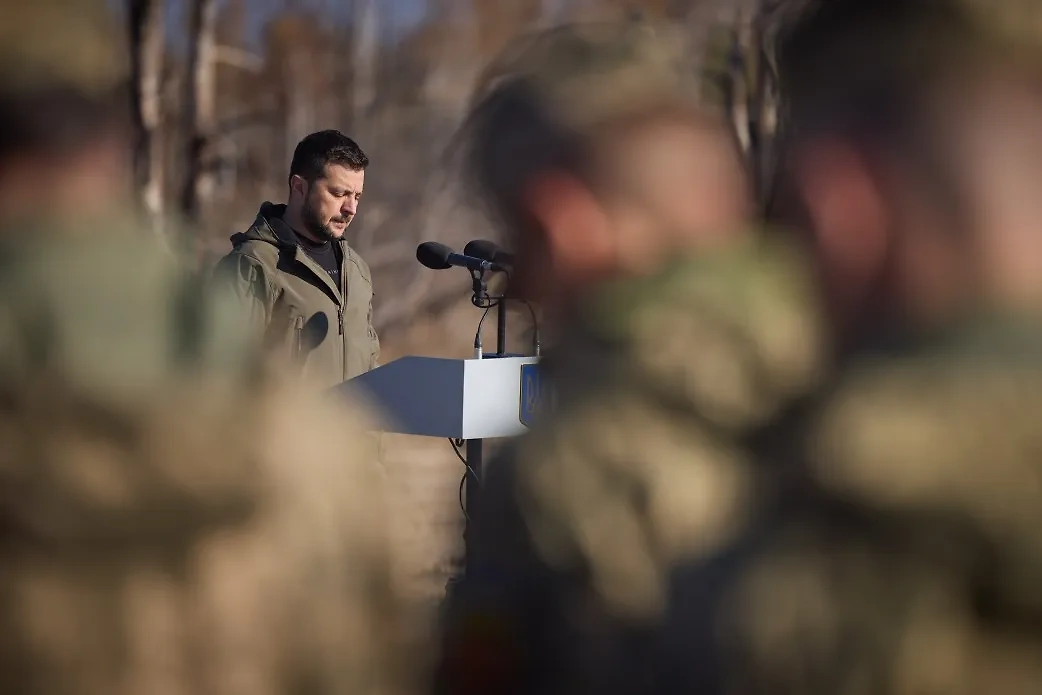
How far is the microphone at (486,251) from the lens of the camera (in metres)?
1.55

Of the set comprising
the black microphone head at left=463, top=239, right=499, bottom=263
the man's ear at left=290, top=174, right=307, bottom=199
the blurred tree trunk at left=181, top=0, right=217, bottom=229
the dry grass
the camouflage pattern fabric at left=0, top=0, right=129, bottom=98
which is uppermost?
the blurred tree trunk at left=181, top=0, right=217, bottom=229

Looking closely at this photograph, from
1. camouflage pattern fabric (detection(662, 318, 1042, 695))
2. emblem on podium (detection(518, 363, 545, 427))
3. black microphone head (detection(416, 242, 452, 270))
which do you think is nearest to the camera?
camouflage pattern fabric (detection(662, 318, 1042, 695))

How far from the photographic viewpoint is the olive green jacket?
159 cm

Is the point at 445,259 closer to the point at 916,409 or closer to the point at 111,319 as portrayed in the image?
the point at 111,319

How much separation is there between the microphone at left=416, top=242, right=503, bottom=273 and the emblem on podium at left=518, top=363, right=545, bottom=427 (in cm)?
16

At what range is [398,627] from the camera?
58 cm

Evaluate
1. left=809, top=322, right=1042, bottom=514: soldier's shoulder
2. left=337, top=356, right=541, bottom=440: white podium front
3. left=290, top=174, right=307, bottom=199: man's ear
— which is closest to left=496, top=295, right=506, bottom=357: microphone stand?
left=337, top=356, right=541, bottom=440: white podium front

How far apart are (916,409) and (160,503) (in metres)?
0.31

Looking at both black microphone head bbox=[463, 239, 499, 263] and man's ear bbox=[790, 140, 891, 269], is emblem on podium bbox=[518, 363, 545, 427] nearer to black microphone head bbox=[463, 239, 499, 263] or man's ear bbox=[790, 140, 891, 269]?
black microphone head bbox=[463, 239, 499, 263]

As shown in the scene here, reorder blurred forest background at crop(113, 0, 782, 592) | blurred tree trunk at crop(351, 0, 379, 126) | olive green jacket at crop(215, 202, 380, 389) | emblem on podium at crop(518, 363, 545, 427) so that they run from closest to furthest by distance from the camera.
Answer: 1. emblem on podium at crop(518, 363, 545, 427)
2. olive green jacket at crop(215, 202, 380, 389)
3. blurred forest background at crop(113, 0, 782, 592)
4. blurred tree trunk at crop(351, 0, 379, 126)

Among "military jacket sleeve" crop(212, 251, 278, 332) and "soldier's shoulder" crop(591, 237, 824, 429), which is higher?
"military jacket sleeve" crop(212, 251, 278, 332)

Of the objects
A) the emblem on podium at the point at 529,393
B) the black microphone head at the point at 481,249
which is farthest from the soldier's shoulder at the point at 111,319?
the black microphone head at the point at 481,249

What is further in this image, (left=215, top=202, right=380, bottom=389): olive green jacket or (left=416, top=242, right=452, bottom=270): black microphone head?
(left=416, top=242, right=452, bottom=270): black microphone head

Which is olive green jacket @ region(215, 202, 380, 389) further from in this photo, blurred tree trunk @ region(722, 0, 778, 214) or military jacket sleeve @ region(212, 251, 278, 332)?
blurred tree trunk @ region(722, 0, 778, 214)
